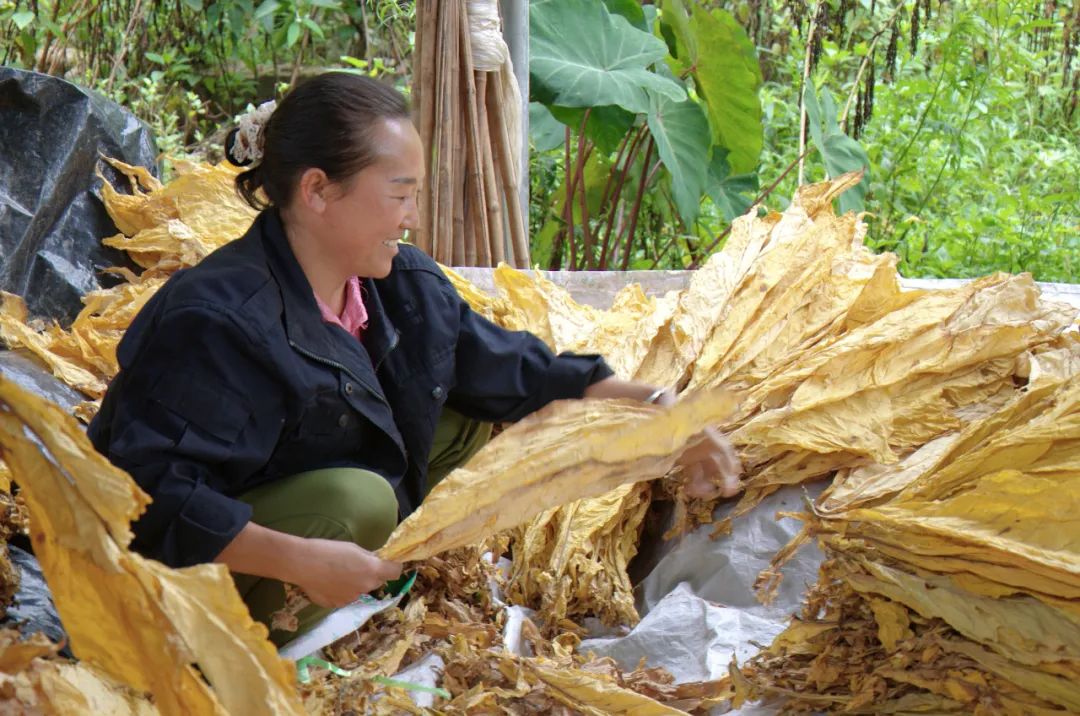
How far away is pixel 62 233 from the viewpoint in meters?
2.71

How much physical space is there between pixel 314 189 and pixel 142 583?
0.80 meters

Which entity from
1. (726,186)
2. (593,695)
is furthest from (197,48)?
(593,695)

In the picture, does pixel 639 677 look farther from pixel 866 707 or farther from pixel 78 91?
pixel 78 91

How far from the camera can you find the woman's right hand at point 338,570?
1.41m

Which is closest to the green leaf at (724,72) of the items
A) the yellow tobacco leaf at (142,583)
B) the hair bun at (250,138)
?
the hair bun at (250,138)

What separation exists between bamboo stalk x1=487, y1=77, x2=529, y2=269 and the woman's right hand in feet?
6.20

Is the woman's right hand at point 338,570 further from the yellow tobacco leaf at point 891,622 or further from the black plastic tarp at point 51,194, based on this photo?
the black plastic tarp at point 51,194

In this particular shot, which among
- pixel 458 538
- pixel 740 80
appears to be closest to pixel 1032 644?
pixel 458 538

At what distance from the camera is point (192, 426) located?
1.49 metres

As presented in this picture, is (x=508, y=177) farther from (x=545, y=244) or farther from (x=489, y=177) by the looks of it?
(x=545, y=244)

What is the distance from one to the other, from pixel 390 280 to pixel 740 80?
Result: 2278mm

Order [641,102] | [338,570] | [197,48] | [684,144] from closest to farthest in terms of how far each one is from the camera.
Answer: [338,570] → [641,102] → [684,144] → [197,48]

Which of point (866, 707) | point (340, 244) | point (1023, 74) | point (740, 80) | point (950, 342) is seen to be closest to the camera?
point (866, 707)

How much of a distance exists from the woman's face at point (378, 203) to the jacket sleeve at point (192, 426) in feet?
0.71
